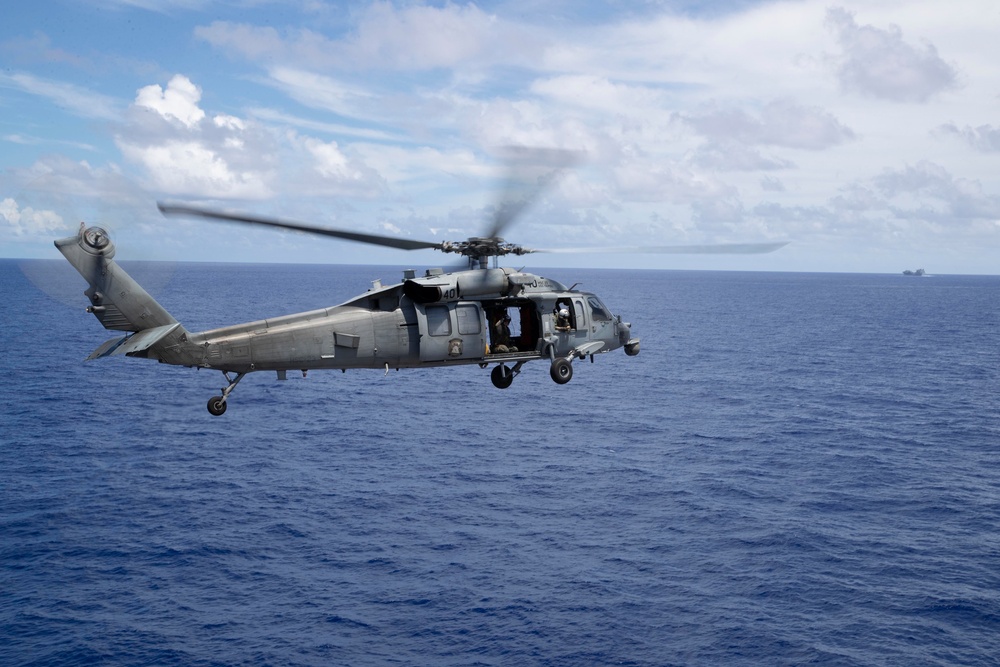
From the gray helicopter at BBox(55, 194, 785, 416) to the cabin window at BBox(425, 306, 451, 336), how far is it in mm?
43

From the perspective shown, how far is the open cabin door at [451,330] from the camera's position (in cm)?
3459

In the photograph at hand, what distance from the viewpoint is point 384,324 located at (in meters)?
34.4

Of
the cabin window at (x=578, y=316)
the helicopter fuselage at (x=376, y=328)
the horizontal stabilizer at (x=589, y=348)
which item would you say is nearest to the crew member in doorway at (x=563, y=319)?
the helicopter fuselage at (x=376, y=328)

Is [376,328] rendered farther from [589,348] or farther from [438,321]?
[589,348]

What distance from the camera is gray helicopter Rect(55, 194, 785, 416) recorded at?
3097 centimetres

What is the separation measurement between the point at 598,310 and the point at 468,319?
7996 millimetres

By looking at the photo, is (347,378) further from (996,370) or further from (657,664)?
(996,370)

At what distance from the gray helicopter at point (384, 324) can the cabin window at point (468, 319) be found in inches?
1.7

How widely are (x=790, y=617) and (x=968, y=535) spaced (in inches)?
1040

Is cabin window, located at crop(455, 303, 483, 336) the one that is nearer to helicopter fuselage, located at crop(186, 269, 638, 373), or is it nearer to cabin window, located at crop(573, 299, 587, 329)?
helicopter fuselage, located at crop(186, 269, 638, 373)

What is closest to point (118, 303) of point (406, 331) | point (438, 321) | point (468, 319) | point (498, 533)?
point (406, 331)

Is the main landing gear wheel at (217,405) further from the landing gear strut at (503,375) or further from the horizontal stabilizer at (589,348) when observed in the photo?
the horizontal stabilizer at (589,348)

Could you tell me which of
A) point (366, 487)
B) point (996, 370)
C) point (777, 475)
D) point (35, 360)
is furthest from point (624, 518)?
point (35, 360)

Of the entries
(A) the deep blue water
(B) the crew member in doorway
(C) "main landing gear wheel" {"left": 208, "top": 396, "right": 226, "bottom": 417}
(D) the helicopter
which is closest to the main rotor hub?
(D) the helicopter
